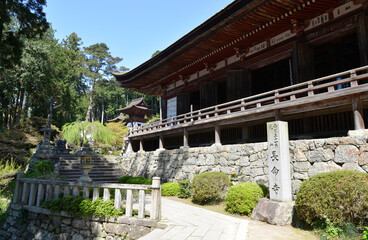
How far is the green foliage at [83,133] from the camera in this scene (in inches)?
869

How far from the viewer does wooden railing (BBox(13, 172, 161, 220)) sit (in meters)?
6.21

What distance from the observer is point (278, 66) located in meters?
12.4

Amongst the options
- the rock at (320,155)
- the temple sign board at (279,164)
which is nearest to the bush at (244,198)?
the temple sign board at (279,164)

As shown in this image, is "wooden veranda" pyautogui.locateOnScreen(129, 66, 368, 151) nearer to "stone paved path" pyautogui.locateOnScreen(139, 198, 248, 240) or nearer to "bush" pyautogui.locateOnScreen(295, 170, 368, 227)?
"bush" pyautogui.locateOnScreen(295, 170, 368, 227)

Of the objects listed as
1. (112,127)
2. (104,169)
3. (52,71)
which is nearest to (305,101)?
(104,169)

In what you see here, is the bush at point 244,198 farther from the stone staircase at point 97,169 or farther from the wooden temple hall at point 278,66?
the stone staircase at point 97,169

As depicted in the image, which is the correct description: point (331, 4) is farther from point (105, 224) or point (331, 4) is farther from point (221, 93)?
point (105, 224)

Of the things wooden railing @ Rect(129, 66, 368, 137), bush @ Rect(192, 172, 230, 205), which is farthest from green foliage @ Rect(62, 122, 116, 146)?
bush @ Rect(192, 172, 230, 205)

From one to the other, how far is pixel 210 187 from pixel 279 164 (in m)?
3.08

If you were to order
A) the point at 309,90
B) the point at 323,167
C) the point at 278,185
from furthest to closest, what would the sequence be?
1. the point at 309,90
2. the point at 323,167
3. the point at 278,185

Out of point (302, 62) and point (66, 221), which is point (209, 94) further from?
point (66, 221)

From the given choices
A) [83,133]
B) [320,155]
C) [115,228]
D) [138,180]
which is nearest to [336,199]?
[320,155]

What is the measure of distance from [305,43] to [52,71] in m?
27.3

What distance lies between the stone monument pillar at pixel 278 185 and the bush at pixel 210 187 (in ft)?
6.97
